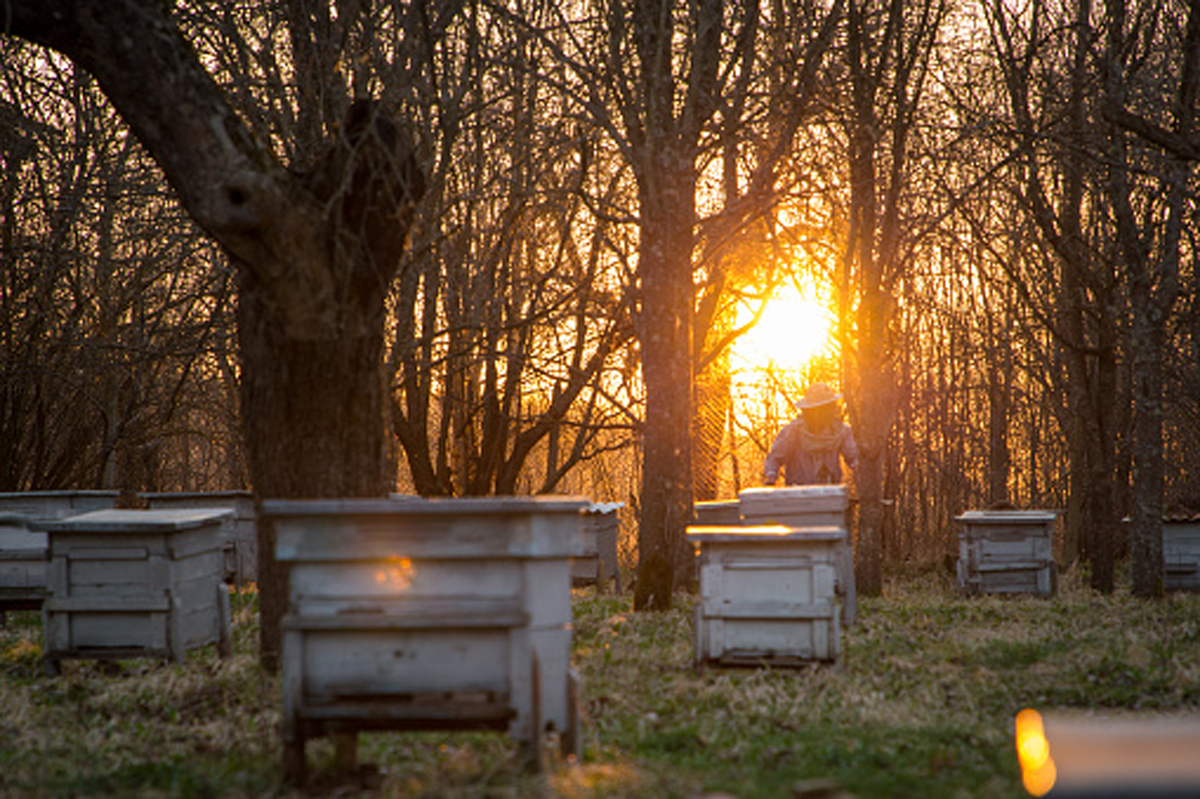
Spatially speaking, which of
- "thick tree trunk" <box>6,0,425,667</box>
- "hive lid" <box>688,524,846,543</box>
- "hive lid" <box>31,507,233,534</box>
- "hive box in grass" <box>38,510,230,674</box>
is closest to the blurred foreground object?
"hive lid" <box>688,524,846,543</box>

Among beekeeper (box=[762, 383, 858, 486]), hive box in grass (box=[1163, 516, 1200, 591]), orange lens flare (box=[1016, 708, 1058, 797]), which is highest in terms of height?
beekeeper (box=[762, 383, 858, 486])

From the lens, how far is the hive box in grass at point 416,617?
16.6 feet

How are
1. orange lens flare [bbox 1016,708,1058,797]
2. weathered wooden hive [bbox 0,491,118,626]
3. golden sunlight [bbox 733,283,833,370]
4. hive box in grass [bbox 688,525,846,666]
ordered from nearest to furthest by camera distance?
orange lens flare [bbox 1016,708,1058,797], hive box in grass [bbox 688,525,846,666], weathered wooden hive [bbox 0,491,118,626], golden sunlight [bbox 733,283,833,370]

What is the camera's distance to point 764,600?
26.0 ft

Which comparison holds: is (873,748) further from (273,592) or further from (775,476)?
(775,476)

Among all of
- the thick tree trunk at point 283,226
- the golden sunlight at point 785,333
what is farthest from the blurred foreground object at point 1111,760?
the golden sunlight at point 785,333

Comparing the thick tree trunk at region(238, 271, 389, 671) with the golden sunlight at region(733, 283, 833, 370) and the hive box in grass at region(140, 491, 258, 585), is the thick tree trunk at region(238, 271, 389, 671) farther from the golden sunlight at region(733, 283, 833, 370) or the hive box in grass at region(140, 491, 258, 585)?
the golden sunlight at region(733, 283, 833, 370)

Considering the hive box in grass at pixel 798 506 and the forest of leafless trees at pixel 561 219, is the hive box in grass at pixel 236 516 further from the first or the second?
the hive box in grass at pixel 798 506

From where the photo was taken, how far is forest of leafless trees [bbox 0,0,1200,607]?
7.18 meters

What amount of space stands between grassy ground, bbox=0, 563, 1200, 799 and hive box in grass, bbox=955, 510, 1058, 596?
8.68 feet

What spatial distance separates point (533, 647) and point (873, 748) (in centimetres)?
200

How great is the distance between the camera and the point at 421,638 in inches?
201

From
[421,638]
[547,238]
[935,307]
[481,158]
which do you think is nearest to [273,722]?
[421,638]

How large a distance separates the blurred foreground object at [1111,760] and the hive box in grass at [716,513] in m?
9.52
